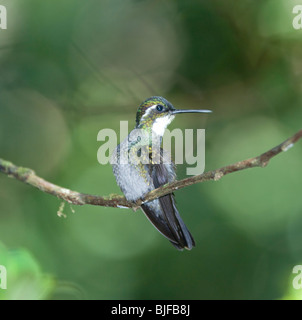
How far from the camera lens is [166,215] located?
2.23 metres

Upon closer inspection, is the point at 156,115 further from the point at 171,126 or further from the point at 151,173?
the point at 171,126

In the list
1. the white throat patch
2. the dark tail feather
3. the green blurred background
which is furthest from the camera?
the green blurred background

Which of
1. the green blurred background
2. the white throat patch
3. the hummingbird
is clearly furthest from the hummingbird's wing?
the green blurred background

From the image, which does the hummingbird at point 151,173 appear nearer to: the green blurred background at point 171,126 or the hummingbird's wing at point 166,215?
the hummingbird's wing at point 166,215

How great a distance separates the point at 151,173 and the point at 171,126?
1.45 metres

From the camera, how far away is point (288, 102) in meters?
3.84

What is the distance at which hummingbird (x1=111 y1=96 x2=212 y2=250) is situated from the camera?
7.25ft

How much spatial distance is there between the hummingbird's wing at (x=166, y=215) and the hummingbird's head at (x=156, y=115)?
0.26m

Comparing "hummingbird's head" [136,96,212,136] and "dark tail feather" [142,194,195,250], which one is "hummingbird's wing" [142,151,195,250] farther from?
"hummingbird's head" [136,96,212,136]

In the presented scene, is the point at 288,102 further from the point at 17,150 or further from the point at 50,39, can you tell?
the point at 17,150

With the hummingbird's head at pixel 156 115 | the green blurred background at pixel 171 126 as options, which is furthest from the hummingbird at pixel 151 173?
the green blurred background at pixel 171 126

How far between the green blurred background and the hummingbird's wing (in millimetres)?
986

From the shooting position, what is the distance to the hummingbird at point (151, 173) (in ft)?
7.25

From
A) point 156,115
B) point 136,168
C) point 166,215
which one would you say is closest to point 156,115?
point 156,115
